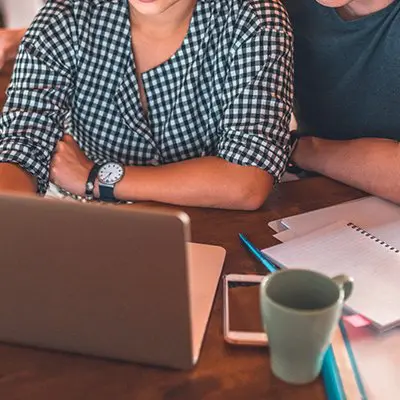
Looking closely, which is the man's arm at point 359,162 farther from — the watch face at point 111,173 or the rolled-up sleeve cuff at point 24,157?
the rolled-up sleeve cuff at point 24,157

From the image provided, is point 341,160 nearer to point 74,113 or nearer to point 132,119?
point 132,119

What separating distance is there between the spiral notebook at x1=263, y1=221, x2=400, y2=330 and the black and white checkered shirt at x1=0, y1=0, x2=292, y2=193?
23cm

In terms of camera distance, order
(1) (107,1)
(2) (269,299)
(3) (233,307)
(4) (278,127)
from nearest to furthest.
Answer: (2) (269,299) < (3) (233,307) < (4) (278,127) < (1) (107,1)

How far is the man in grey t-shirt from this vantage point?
127cm

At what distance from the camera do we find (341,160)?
1282 millimetres

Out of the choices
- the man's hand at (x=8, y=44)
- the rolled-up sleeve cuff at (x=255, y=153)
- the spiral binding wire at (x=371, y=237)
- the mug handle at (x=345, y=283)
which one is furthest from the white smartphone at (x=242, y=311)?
the man's hand at (x=8, y=44)

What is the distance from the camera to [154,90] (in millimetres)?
1364

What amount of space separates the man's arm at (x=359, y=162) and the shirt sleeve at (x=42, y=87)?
51 cm

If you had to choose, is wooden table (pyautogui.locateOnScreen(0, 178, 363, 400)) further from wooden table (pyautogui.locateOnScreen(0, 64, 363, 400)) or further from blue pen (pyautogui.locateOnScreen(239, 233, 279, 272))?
blue pen (pyautogui.locateOnScreen(239, 233, 279, 272))

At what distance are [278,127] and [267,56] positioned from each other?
0.14 metres

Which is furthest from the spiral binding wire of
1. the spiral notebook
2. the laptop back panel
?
the laptop back panel

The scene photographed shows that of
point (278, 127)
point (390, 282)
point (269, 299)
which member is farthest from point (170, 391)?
point (278, 127)

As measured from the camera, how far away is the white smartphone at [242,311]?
813mm

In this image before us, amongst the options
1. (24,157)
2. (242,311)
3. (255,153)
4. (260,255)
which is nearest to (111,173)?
(24,157)
